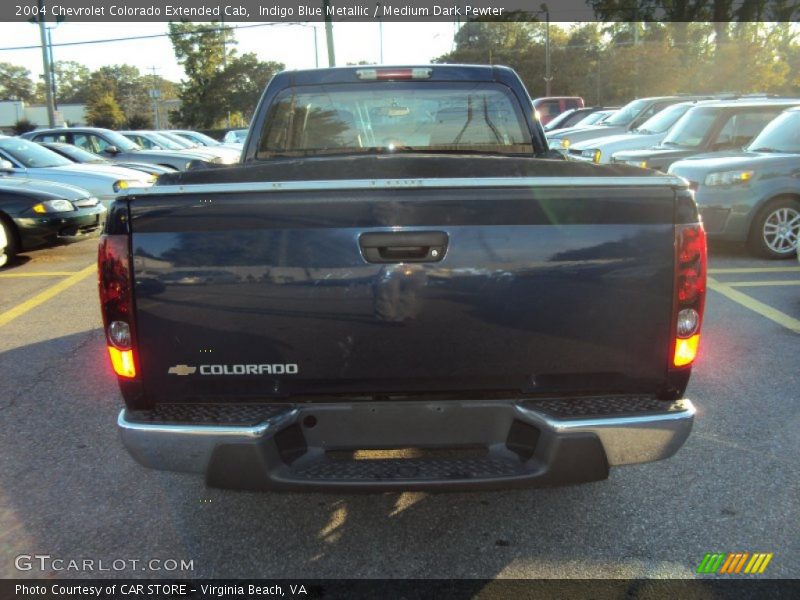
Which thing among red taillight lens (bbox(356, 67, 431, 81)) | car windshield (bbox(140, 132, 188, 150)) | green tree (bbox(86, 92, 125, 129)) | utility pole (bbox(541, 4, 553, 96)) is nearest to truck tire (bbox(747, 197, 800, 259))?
red taillight lens (bbox(356, 67, 431, 81))

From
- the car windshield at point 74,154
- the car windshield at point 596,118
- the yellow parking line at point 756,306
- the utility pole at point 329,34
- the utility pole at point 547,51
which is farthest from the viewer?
the utility pole at point 547,51

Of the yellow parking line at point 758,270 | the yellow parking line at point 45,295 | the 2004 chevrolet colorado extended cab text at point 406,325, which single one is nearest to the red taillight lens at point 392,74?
the 2004 chevrolet colorado extended cab text at point 406,325

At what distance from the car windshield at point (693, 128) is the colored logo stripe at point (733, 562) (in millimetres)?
8894

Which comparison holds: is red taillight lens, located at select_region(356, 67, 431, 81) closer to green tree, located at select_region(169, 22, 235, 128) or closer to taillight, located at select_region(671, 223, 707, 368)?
taillight, located at select_region(671, 223, 707, 368)

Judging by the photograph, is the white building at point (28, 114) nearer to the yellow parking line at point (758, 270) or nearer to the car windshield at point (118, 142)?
the car windshield at point (118, 142)

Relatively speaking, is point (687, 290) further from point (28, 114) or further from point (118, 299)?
point (28, 114)

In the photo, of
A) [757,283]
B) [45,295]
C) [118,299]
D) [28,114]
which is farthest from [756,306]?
[28,114]

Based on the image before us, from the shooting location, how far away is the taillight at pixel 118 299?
7.67 feet

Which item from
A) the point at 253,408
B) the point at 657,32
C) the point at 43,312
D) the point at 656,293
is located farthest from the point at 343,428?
the point at 657,32

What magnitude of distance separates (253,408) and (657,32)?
187ft

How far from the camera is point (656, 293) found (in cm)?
239

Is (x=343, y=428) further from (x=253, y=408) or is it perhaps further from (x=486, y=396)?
(x=486, y=396)

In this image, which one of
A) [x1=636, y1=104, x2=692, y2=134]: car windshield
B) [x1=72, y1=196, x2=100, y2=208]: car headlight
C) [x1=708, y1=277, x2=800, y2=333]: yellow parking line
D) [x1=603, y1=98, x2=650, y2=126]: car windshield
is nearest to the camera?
[x1=708, y1=277, x2=800, y2=333]: yellow parking line

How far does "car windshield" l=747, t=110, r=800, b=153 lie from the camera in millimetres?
8516
